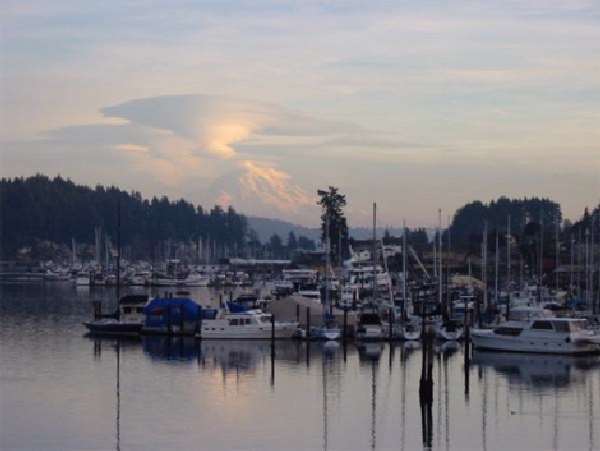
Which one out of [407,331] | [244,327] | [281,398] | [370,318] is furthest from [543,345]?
[281,398]

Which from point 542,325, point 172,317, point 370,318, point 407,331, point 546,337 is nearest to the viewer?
point 546,337

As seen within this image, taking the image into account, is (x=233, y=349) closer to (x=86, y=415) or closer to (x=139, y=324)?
(x=139, y=324)

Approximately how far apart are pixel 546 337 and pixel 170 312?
23509 mm

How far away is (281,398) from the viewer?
168ft

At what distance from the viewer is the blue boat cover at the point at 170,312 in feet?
250

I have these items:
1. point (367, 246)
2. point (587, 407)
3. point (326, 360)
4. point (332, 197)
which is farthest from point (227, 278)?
point (587, 407)

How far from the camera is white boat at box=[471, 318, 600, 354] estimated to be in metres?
64.0

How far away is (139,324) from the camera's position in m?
77.4

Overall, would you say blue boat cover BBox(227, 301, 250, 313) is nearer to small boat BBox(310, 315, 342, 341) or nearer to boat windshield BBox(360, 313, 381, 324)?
small boat BBox(310, 315, 342, 341)

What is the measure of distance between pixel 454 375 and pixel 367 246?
103m

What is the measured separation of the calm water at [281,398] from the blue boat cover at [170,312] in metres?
2.15

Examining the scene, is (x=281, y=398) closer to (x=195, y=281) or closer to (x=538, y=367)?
(x=538, y=367)

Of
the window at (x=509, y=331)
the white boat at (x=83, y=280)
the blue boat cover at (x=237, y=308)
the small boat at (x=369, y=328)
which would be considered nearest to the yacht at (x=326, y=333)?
the small boat at (x=369, y=328)

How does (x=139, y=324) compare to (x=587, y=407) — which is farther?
(x=139, y=324)
